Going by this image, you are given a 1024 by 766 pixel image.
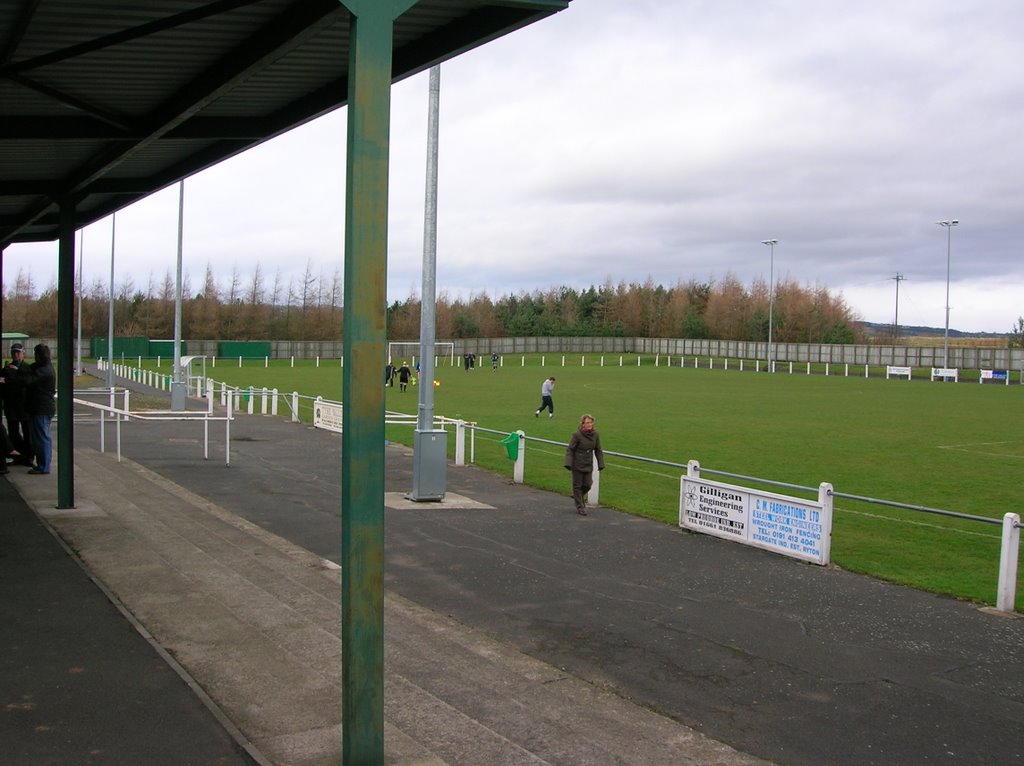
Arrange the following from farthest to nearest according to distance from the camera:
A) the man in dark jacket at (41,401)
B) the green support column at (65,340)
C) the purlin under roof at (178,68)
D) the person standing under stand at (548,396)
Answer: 1. the person standing under stand at (548,396)
2. the man in dark jacket at (41,401)
3. the green support column at (65,340)
4. the purlin under roof at (178,68)

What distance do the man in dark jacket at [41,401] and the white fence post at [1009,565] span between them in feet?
39.9

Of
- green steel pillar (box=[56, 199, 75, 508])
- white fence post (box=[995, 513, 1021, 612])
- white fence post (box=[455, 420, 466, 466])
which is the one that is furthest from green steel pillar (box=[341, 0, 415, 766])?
white fence post (box=[455, 420, 466, 466])

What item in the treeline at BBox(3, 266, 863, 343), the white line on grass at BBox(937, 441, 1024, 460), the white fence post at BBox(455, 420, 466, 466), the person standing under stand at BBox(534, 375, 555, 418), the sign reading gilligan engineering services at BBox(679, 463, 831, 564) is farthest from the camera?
the treeline at BBox(3, 266, 863, 343)

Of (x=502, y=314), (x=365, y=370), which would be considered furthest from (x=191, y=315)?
(x=365, y=370)

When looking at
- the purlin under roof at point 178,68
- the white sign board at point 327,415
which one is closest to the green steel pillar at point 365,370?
the purlin under roof at point 178,68

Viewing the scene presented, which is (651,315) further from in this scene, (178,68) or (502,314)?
(178,68)

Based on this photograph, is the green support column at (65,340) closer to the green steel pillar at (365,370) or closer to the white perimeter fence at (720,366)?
the green steel pillar at (365,370)

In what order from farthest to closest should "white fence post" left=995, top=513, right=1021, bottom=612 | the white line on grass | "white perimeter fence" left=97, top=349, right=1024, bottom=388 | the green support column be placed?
"white perimeter fence" left=97, top=349, right=1024, bottom=388, the white line on grass, the green support column, "white fence post" left=995, top=513, right=1021, bottom=612

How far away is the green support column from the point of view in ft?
38.5

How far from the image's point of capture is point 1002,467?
70.3 ft

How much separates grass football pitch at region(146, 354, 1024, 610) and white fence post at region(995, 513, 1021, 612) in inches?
25.0

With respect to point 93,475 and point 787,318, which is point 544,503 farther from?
point 787,318

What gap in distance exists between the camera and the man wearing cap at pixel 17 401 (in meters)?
14.4

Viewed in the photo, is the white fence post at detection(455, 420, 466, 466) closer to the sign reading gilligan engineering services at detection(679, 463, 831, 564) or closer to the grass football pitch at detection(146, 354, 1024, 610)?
the grass football pitch at detection(146, 354, 1024, 610)
